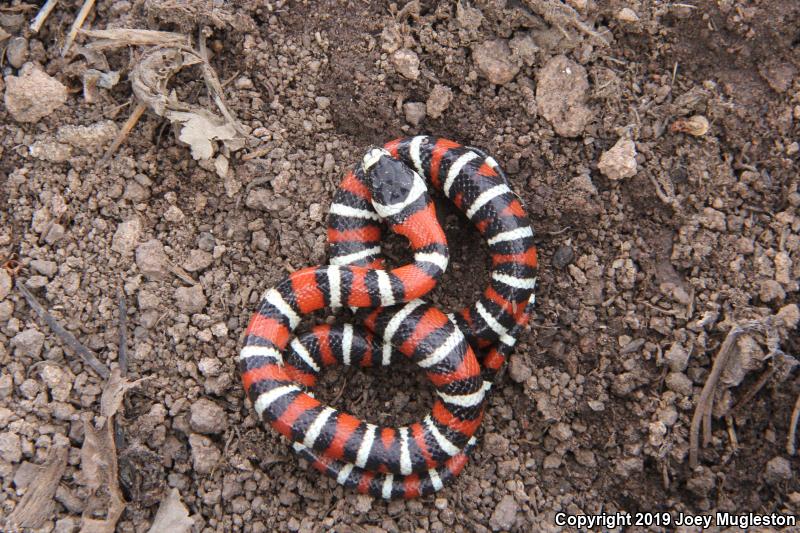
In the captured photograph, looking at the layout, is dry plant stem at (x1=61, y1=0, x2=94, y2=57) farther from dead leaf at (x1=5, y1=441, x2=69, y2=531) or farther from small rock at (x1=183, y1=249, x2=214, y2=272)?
dead leaf at (x1=5, y1=441, x2=69, y2=531)

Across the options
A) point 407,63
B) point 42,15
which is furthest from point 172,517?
point 42,15

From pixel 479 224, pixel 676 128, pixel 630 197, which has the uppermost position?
pixel 676 128

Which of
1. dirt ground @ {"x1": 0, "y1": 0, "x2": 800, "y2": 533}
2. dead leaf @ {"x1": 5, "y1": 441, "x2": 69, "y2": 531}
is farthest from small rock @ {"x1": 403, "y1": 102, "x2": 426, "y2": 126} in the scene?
dead leaf @ {"x1": 5, "y1": 441, "x2": 69, "y2": 531}

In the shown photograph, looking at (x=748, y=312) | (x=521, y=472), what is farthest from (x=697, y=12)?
(x=521, y=472)

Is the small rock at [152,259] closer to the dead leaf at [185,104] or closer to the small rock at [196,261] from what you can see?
the small rock at [196,261]

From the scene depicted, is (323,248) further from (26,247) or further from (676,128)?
(676,128)

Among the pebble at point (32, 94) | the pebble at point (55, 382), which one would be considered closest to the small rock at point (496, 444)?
the pebble at point (55, 382)
